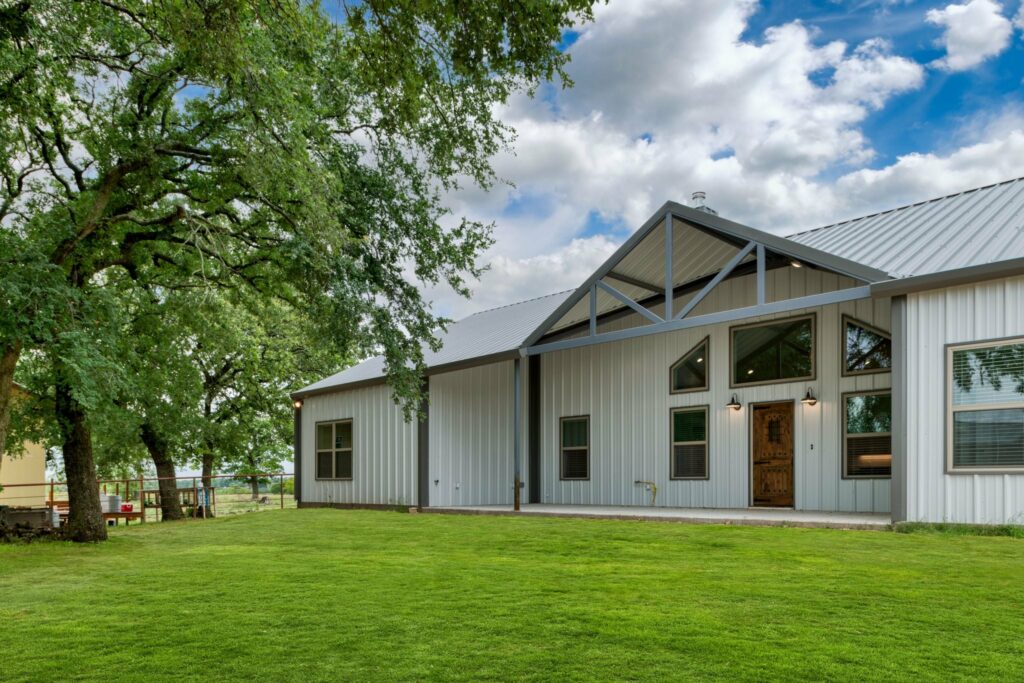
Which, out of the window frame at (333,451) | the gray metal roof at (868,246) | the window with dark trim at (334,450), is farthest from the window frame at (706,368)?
the window with dark trim at (334,450)

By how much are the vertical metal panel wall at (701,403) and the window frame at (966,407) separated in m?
2.44

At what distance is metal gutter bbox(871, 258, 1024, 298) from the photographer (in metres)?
8.63

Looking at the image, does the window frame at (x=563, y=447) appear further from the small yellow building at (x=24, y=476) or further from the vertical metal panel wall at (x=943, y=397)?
the small yellow building at (x=24, y=476)

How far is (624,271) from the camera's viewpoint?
13781 millimetres

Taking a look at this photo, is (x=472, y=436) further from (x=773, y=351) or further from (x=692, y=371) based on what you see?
(x=773, y=351)

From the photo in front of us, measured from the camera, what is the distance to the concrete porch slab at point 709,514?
33.3ft

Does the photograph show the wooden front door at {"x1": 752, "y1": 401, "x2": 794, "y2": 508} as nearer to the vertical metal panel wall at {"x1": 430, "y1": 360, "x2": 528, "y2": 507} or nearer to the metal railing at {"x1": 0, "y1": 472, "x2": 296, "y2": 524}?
the vertical metal panel wall at {"x1": 430, "y1": 360, "x2": 528, "y2": 507}

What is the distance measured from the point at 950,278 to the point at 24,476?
2691 cm

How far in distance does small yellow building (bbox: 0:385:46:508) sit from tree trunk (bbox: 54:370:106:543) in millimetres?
14838

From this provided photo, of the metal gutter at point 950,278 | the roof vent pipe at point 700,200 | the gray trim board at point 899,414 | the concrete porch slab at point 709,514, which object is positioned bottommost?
the concrete porch slab at point 709,514

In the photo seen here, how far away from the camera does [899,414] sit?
31.0 ft

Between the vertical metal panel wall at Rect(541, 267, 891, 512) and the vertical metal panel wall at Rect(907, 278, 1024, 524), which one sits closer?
the vertical metal panel wall at Rect(907, 278, 1024, 524)

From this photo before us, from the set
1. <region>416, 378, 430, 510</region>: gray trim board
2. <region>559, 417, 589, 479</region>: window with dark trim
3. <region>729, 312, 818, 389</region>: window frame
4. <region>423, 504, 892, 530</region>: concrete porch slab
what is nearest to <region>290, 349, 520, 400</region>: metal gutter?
<region>416, 378, 430, 510</region>: gray trim board

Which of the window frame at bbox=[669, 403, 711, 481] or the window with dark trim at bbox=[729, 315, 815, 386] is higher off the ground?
the window with dark trim at bbox=[729, 315, 815, 386]
